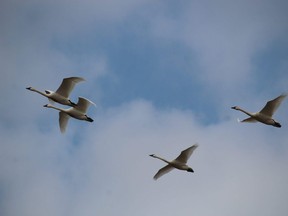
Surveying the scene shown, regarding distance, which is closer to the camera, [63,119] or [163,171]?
[163,171]

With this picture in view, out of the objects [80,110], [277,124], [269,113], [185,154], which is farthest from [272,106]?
[80,110]

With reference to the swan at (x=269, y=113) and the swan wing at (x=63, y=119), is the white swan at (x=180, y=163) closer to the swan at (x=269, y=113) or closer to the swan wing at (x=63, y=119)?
the swan at (x=269, y=113)

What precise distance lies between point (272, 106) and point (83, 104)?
710 inches

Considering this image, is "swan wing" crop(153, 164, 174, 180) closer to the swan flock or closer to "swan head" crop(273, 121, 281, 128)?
the swan flock

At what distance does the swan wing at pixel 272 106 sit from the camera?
117m

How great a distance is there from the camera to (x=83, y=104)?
392ft

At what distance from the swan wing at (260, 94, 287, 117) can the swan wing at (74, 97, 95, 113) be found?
16609 millimetres

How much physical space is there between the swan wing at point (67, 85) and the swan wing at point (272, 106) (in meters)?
17.6

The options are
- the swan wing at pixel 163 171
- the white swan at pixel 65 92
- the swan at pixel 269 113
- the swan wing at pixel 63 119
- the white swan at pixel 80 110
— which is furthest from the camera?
the swan wing at pixel 63 119

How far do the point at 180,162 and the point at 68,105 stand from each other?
1212 cm

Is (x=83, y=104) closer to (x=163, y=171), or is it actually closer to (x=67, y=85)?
(x=67, y=85)

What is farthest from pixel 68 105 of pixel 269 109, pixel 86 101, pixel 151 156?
pixel 269 109

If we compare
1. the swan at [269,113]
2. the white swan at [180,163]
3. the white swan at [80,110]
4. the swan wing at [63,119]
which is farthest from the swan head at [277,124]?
the swan wing at [63,119]

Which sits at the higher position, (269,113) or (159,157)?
(269,113)
